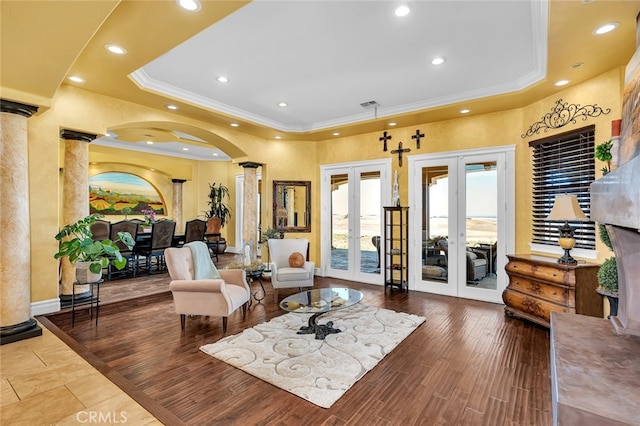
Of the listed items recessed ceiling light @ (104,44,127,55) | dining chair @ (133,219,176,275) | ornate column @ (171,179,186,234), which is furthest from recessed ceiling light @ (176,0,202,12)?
ornate column @ (171,179,186,234)

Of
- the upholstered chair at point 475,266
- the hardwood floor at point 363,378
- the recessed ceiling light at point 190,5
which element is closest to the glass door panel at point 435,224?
the upholstered chair at point 475,266

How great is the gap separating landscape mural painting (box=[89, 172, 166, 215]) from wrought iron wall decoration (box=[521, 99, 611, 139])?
386 inches

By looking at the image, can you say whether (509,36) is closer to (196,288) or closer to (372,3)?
(372,3)

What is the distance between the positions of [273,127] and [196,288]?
344 cm

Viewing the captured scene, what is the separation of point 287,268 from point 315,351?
2.18 metres

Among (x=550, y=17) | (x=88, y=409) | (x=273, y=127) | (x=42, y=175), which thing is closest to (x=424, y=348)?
(x=88, y=409)

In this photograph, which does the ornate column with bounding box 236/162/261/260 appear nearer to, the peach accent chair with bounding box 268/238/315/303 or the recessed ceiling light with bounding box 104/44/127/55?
the peach accent chair with bounding box 268/238/315/303

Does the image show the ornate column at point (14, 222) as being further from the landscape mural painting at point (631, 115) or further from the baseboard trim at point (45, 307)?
the landscape mural painting at point (631, 115)

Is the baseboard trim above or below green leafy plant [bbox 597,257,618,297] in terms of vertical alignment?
below

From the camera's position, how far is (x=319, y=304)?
11.1 feet

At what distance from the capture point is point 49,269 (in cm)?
387

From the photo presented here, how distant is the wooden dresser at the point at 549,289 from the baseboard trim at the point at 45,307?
5948 millimetres

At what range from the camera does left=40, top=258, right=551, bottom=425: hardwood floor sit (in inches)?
81.8

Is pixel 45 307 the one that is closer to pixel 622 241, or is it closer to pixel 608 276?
pixel 622 241
